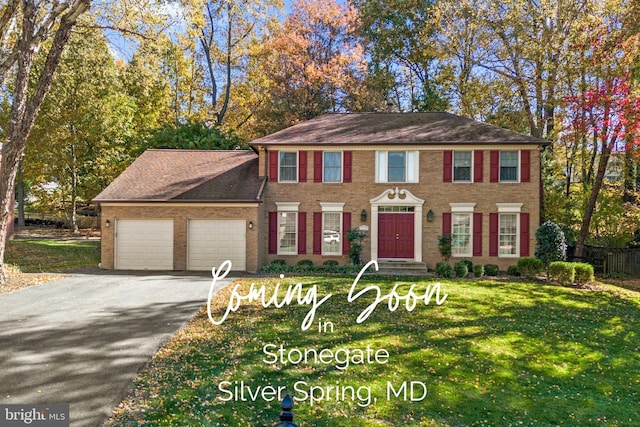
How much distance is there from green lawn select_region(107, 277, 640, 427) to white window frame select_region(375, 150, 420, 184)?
8842 millimetres

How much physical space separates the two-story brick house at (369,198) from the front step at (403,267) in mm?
299

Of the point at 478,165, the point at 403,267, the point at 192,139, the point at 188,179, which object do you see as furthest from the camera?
the point at 192,139

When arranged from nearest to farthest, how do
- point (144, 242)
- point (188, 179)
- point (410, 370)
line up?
point (410, 370) < point (144, 242) < point (188, 179)

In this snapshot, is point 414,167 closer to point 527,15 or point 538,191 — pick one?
point 538,191

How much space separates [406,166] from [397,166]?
0.37 m

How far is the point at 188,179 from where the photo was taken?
19.9m

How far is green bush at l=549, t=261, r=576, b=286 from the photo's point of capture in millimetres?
15703

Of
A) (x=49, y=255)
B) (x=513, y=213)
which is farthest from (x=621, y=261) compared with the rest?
(x=49, y=255)

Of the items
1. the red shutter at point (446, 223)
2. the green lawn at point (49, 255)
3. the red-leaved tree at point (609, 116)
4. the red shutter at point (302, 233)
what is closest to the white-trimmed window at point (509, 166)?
the red shutter at point (446, 223)

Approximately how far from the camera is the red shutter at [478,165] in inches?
752

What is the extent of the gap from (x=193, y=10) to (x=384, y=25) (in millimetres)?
21012

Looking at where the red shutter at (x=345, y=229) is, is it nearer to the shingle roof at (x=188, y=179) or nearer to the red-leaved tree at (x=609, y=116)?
the shingle roof at (x=188, y=179)

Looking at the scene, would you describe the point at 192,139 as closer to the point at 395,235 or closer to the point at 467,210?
the point at 395,235

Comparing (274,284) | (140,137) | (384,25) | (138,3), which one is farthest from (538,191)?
(140,137)
